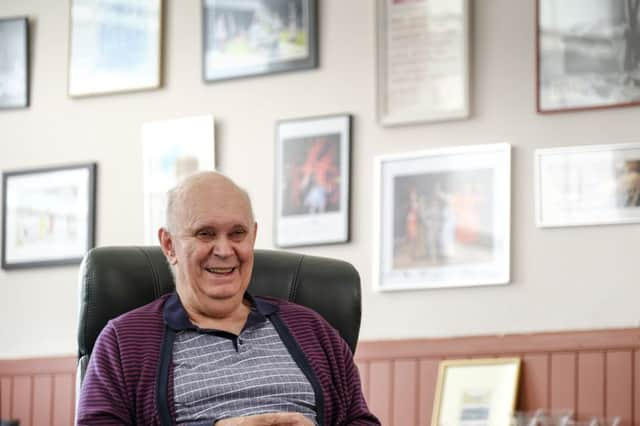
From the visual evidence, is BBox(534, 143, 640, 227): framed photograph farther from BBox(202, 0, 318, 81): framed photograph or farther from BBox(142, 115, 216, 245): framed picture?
BBox(142, 115, 216, 245): framed picture

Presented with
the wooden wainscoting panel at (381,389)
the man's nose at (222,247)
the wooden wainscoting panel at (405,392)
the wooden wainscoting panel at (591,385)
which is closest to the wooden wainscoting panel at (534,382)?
the wooden wainscoting panel at (591,385)

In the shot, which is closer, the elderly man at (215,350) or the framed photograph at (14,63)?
the elderly man at (215,350)

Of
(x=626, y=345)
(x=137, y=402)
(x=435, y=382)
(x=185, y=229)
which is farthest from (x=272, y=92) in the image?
(x=137, y=402)

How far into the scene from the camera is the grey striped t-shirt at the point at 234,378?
2.51 meters

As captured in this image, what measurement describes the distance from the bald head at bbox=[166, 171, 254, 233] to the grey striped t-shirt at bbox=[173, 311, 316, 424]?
0.29m

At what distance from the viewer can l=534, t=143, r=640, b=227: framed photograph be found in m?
4.07

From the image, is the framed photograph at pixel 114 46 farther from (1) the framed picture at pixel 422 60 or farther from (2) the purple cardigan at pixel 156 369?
(2) the purple cardigan at pixel 156 369

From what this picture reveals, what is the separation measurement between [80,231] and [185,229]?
260cm

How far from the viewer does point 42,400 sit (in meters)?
5.08

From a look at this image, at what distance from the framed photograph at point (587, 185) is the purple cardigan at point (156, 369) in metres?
1.66

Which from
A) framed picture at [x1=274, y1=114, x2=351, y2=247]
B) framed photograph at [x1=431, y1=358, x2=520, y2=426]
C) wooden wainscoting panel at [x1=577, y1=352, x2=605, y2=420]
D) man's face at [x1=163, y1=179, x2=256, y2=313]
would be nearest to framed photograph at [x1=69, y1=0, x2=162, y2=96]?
framed picture at [x1=274, y1=114, x2=351, y2=247]

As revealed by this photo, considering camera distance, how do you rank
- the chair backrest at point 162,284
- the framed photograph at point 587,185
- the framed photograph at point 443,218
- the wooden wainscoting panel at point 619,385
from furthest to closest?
the framed photograph at point 443,218, the framed photograph at point 587,185, the wooden wainscoting panel at point 619,385, the chair backrest at point 162,284

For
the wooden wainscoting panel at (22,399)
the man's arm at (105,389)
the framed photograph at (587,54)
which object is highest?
the framed photograph at (587,54)

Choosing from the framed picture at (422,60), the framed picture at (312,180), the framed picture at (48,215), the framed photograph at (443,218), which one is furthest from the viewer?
the framed picture at (48,215)
